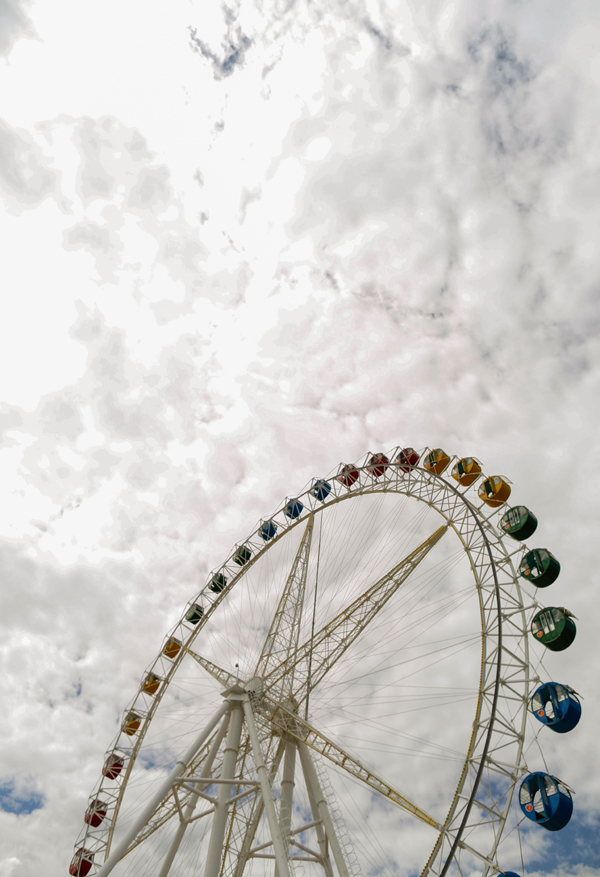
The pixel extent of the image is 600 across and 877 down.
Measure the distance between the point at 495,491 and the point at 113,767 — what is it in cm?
2682

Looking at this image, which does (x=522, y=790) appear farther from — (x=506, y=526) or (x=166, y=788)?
(x=166, y=788)

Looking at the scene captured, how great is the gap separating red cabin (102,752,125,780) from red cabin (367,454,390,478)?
22.6 m

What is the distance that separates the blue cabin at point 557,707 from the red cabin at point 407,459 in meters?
12.5

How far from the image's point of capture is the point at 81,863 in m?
25.6

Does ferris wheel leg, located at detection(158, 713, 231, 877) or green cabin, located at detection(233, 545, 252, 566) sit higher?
green cabin, located at detection(233, 545, 252, 566)

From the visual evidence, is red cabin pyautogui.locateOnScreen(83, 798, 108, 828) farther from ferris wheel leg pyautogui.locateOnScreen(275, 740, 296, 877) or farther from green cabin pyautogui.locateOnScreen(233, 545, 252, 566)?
green cabin pyautogui.locateOnScreen(233, 545, 252, 566)

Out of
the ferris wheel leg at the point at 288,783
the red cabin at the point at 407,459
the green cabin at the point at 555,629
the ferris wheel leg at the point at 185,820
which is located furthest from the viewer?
the red cabin at the point at 407,459

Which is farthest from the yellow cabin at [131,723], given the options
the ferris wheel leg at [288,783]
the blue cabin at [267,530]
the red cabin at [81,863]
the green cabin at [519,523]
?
the green cabin at [519,523]

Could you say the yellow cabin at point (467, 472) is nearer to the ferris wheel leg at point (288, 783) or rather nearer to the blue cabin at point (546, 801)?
the blue cabin at point (546, 801)

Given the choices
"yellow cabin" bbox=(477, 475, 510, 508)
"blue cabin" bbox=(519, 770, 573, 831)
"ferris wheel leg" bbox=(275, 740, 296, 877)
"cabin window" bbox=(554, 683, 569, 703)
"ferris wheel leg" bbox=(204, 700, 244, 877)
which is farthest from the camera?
"yellow cabin" bbox=(477, 475, 510, 508)

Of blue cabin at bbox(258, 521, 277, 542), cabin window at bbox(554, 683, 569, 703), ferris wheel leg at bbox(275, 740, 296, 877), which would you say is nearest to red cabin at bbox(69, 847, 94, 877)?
ferris wheel leg at bbox(275, 740, 296, 877)

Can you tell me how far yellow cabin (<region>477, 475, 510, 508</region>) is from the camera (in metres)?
23.5

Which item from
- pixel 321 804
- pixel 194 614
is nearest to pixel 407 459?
pixel 194 614

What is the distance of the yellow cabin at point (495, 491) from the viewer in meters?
23.5
